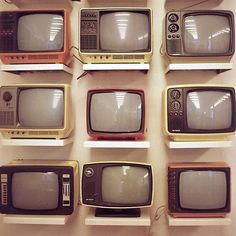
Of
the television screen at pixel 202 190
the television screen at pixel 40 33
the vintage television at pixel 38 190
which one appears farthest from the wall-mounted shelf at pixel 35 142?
the television screen at pixel 202 190

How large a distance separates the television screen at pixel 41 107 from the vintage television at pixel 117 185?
1.14 ft

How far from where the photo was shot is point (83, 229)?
6.75 ft

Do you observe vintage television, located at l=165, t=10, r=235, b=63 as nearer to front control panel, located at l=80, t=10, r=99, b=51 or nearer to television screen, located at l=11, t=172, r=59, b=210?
front control panel, located at l=80, t=10, r=99, b=51

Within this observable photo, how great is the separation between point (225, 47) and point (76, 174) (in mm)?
1209

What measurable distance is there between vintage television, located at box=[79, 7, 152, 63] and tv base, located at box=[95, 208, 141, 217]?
92cm

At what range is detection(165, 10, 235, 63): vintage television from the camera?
1.75 meters

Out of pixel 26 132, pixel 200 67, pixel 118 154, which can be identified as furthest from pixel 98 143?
pixel 200 67

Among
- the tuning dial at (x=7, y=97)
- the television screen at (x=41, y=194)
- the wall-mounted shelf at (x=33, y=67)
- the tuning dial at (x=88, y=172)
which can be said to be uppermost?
the wall-mounted shelf at (x=33, y=67)

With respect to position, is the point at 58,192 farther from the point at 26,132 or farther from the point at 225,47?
the point at 225,47

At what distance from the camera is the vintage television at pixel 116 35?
1757 millimetres

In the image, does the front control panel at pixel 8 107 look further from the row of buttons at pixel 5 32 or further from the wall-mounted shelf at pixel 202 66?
the wall-mounted shelf at pixel 202 66

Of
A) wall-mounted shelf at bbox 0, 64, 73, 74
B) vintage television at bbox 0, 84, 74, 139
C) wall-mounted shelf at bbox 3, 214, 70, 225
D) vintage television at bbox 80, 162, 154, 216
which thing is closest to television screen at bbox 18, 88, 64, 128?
vintage television at bbox 0, 84, 74, 139

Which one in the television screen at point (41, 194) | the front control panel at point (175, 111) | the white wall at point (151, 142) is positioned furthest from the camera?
the white wall at point (151, 142)

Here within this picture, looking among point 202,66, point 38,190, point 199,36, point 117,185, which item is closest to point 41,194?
point 38,190
